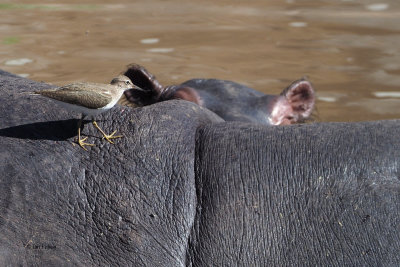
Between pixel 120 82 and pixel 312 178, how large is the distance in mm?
772

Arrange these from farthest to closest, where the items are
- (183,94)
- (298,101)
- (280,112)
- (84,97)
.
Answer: (298,101) → (280,112) → (183,94) → (84,97)

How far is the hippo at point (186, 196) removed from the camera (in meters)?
2.38

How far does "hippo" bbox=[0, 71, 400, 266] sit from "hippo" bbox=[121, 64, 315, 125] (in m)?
2.10

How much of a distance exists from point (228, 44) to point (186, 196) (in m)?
5.80

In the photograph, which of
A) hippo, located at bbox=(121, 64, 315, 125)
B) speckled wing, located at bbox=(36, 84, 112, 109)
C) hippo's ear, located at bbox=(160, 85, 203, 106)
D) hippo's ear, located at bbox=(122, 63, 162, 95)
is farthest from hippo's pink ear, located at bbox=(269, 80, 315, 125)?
speckled wing, located at bbox=(36, 84, 112, 109)

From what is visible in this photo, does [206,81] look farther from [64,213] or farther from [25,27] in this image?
[25,27]

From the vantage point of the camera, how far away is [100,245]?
2393 millimetres

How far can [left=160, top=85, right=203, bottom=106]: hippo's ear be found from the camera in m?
4.83

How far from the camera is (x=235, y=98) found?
4.91 meters

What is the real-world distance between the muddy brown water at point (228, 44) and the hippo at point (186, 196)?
363cm

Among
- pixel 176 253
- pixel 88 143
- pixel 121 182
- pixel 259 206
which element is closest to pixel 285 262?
pixel 259 206

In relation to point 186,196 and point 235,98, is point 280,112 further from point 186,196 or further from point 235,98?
point 186,196

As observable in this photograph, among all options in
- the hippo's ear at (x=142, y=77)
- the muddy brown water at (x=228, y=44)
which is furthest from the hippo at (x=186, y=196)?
the muddy brown water at (x=228, y=44)

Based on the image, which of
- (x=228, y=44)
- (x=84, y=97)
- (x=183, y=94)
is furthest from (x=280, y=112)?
(x=228, y=44)
